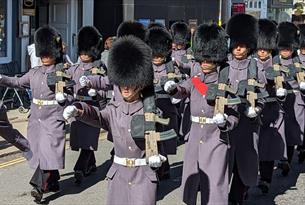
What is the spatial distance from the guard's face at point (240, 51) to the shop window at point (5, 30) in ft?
28.2

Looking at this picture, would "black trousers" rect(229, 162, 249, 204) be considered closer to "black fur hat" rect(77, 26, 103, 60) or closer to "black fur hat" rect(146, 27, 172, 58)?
"black fur hat" rect(146, 27, 172, 58)

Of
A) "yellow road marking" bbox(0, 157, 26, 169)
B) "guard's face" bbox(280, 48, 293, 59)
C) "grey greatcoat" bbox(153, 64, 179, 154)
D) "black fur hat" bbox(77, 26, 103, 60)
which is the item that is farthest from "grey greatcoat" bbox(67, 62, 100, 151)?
"guard's face" bbox(280, 48, 293, 59)

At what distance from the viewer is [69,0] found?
55.7 feet

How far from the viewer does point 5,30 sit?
47.3ft

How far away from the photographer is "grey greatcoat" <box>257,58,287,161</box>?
7555mm

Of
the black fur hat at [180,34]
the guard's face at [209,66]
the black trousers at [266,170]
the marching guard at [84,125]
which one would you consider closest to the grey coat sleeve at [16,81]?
the marching guard at [84,125]

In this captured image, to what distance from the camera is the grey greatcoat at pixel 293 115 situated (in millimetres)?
8525

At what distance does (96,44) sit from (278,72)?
2.38m

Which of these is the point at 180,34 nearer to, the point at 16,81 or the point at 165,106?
the point at 165,106

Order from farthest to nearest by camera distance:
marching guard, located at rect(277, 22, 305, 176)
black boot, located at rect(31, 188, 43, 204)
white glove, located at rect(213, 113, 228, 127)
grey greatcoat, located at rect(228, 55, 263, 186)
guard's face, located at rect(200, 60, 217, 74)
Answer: marching guard, located at rect(277, 22, 305, 176) < black boot, located at rect(31, 188, 43, 204) < grey greatcoat, located at rect(228, 55, 263, 186) < guard's face, located at rect(200, 60, 217, 74) < white glove, located at rect(213, 113, 228, 127)

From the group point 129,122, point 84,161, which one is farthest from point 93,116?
point 84,161

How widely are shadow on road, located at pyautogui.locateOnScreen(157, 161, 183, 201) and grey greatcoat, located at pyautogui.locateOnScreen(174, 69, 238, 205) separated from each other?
136 centimetres

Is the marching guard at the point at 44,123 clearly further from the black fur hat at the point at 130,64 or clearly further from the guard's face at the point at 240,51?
the black fur hat at the point at 130,64

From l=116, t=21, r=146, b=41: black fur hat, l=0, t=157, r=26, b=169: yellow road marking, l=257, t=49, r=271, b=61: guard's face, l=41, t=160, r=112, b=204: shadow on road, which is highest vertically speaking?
l=116, t=21, r=146, b=41: black fur hat
